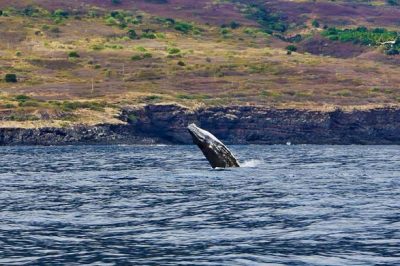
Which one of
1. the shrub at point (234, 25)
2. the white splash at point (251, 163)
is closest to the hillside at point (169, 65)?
the shrub at point (234, 25)

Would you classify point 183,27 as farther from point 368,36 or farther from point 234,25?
point 368,36

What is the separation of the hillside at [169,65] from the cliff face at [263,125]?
258 centimetres

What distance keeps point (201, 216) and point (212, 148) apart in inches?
857

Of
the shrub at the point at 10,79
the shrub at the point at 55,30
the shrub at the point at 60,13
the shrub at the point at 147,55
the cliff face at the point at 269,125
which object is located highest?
the shrub at the point at 60,13

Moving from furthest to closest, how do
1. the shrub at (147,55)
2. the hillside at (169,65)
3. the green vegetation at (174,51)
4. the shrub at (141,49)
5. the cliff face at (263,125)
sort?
the shrub at (141,49) → the green vegetation at (174,51) → the shrub at (147,55) → the hillside at (169,65) → the cliff face at (263,125)

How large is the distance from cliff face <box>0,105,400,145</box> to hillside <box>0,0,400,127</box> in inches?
102

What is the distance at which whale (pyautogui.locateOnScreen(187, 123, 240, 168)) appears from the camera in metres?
56.0

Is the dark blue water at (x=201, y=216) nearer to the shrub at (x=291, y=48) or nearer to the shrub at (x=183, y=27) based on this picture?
the shrub at (x=291, y=48)

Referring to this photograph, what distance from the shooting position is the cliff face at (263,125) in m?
118

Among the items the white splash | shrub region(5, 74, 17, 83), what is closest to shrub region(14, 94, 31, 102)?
shrub region(5, 74, 17, 83)

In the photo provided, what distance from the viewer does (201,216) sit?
3541 cm

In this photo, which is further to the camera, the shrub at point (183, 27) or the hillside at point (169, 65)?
the shrub at point (183, 27)

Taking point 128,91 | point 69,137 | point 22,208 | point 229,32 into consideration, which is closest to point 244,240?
point 22,208

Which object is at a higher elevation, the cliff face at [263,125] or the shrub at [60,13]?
the shrub at [60,13]
